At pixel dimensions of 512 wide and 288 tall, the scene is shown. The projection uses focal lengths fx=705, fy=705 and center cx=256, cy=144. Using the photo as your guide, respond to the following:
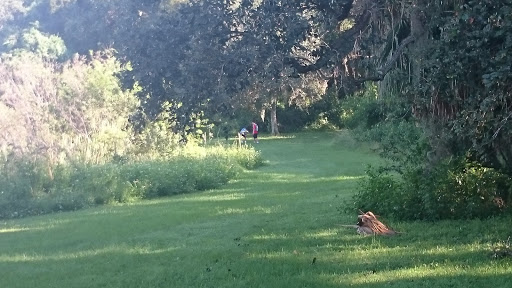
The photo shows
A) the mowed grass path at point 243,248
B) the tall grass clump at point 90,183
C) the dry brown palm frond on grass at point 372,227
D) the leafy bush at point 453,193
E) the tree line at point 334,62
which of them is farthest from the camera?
the tall grass clump at point 90,183

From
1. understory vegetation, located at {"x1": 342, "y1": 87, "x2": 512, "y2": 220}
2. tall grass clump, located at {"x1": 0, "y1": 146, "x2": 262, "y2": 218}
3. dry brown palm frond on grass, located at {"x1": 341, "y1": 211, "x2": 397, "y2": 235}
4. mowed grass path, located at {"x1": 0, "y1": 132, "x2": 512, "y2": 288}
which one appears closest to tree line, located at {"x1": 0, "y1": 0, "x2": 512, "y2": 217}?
understory vegetation, located at {"x1": 342, "y1": 87, "x2": 512, "y2": 220}

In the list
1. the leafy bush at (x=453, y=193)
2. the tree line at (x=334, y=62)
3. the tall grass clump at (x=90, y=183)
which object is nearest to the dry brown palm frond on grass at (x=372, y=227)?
the leafy bush at (x=453, y=193)

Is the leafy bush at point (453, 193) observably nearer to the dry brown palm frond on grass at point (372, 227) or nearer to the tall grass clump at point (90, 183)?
the dry brown palm frond on grass at point (372, 227)

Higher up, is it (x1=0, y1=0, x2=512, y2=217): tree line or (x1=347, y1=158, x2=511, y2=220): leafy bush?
(x1=0, y1=0, x2=512, y2=217): tree line

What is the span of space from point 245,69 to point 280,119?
153 ft

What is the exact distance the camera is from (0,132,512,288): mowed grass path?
855cm

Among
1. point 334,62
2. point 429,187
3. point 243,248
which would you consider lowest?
point 243,248

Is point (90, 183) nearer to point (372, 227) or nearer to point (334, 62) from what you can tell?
point (334, 62)

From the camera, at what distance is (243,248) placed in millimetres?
10852

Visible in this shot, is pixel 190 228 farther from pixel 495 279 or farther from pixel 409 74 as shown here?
pixel 495 279

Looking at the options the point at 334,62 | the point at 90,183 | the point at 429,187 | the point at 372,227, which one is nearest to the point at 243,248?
the point at 372,227

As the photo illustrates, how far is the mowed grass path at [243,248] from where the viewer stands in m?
8.55

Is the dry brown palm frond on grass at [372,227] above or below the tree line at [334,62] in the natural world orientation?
below

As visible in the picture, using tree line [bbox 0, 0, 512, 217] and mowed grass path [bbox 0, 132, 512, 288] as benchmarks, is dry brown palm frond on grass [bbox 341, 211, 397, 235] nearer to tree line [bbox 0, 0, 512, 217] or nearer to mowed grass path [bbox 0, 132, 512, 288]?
mowed grass path [bbox 0, 132, 512, 288]
